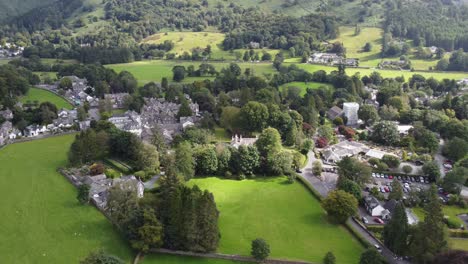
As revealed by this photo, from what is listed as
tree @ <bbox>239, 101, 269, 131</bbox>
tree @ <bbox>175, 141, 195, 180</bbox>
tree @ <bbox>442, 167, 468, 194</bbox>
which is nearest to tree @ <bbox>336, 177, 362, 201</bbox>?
tree @ <bbox>442, 167, 468, 194</bbox>

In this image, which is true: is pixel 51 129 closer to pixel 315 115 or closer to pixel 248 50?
pixel 315 115

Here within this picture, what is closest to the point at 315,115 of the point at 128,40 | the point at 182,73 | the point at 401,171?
the point at 401,171

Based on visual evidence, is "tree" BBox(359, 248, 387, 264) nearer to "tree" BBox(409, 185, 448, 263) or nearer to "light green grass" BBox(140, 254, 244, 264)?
"tree" BBox(409, 185, 448, 263)

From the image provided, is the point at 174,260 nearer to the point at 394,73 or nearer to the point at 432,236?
the point at 432,236

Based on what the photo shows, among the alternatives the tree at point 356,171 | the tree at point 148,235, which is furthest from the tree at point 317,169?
the tree at point 148,235

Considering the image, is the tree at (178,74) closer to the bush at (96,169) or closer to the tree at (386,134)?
the bush at (96,169)
